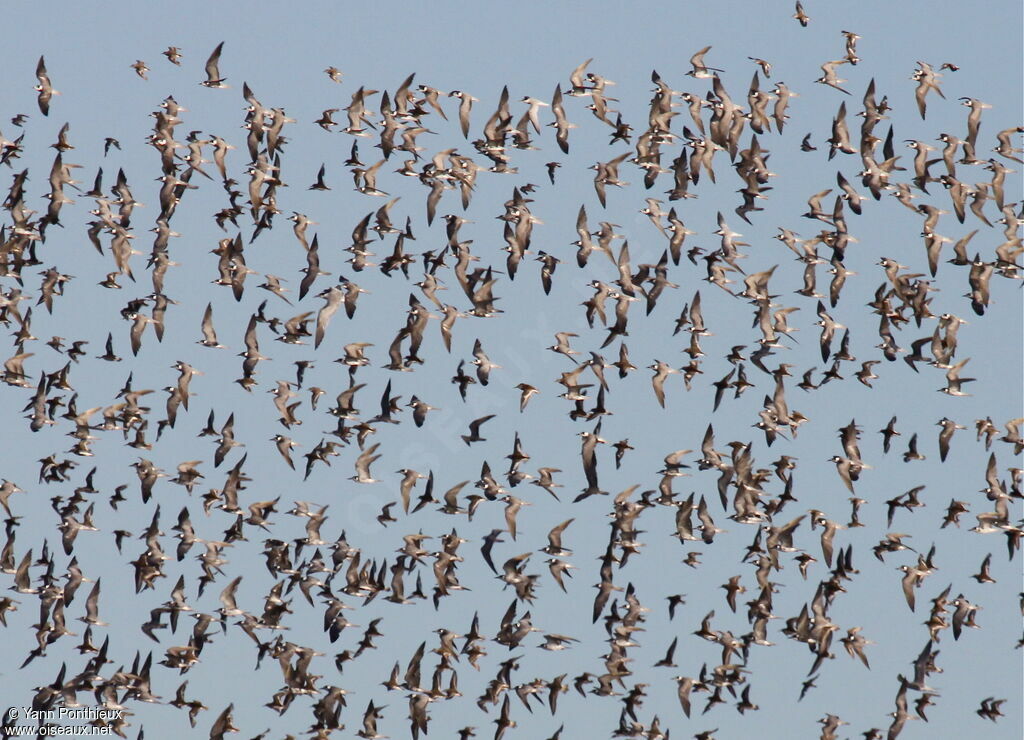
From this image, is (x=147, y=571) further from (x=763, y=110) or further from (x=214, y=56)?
(x=763, y=110)

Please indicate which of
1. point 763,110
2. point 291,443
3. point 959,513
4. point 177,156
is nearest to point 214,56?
point 177,156

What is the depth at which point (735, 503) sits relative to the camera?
5719cm

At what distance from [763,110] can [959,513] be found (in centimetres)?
1195

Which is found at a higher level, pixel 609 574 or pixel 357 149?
pixel 357 149

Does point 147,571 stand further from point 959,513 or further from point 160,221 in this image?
point 959,513

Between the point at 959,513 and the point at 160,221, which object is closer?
the point at 959,513

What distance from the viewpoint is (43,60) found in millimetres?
57938

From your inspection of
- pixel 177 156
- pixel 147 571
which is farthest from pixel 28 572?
pixel 177 156

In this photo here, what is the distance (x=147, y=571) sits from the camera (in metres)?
57.8

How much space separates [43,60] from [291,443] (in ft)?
40.7

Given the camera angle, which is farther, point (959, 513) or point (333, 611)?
point (333, 611)

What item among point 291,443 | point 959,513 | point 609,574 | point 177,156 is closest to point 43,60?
point 177,156

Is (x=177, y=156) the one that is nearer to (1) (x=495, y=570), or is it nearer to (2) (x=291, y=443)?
(2) (x=291, y=443)

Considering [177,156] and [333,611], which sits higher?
[177,156]
